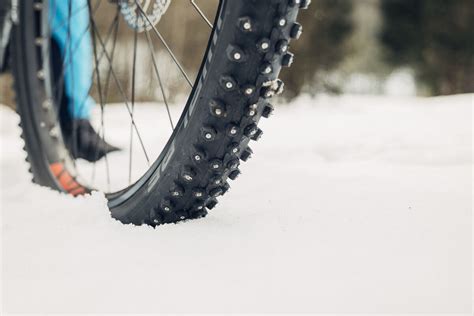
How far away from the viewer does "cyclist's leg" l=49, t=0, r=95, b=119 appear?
1429 mm

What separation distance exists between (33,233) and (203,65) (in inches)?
15.5

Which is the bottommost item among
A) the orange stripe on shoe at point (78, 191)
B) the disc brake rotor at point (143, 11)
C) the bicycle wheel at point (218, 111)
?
the orange stripe on shoe at point (78, 191)

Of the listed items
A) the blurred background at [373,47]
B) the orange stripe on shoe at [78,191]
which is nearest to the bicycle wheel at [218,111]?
the orange stripe on shoe at [78,191]

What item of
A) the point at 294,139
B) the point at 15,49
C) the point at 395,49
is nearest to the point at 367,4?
the point at 395,49

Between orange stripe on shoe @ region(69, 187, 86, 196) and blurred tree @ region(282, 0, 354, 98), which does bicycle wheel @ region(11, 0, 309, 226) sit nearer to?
orange stripe on shoe @ region(69, 187, 86, 196)

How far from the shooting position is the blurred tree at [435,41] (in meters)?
7.46

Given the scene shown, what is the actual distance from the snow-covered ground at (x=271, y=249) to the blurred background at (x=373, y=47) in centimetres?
459

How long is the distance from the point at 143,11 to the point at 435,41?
7.56 metres

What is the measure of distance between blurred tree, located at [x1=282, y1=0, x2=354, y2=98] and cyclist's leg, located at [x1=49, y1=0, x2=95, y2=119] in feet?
16.5

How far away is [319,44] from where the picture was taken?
7215 millimetres

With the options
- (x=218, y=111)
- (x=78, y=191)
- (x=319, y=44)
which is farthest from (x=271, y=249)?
(x=319, y=44)

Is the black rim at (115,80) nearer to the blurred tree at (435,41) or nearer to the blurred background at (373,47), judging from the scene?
the blurred background at (373,47)

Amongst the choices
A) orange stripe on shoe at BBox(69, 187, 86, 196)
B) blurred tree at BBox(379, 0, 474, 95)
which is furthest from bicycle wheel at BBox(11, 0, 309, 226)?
blurred tree at BBox(379, 0, 474, 95)

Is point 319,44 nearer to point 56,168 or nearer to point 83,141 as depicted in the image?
point 83,141
